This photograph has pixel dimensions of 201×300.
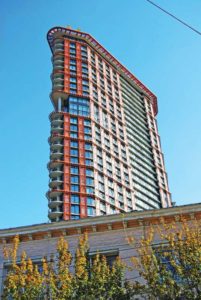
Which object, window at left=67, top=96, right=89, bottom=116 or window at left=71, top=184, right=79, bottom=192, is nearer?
window at left=71, top=184, right=79, bottom=192

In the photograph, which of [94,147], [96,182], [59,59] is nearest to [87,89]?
[59,59]

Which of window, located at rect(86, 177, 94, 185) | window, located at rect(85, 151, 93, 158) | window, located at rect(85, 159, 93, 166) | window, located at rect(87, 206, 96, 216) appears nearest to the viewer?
window, located at rect(87, 206, 96, 216)

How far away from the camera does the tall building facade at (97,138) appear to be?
2931 inches

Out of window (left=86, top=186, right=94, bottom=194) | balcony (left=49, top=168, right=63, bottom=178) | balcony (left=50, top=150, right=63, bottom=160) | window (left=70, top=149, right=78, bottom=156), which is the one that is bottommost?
window (left=86, top=186, right=94, bottom=194)

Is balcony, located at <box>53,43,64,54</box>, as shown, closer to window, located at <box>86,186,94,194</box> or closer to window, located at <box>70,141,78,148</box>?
window, located at <box>70,141,78,148</box>

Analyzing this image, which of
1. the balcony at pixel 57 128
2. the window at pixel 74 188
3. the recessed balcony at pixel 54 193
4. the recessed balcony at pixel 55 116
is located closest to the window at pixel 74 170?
the window at pixel 74 188

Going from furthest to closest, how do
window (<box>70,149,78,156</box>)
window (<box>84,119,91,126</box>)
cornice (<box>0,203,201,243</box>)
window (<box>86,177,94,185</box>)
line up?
window (<box>84,119,91,126</box>) < window (<box>70,149,78,156</box>) < window (<box>86,177,94,185</box>) < cornice (<box>0,203,201,243</box>)

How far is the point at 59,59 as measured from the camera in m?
92.5

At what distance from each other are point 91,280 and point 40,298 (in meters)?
2.05

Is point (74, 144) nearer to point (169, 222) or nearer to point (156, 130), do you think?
point (156, 130)

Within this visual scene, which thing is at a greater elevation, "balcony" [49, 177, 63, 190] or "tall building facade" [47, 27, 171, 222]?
"tall building facade" [47, 27, 171, 222]

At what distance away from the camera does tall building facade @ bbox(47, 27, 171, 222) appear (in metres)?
74.4

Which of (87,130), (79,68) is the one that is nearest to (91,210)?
(87,130)

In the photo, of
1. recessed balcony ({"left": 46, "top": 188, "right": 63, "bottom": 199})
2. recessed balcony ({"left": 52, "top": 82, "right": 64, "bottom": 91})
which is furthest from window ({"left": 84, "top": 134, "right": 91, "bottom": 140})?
recessed balcony ({"left": 46, "top": 188, "right": 63, "bottom": 199})
